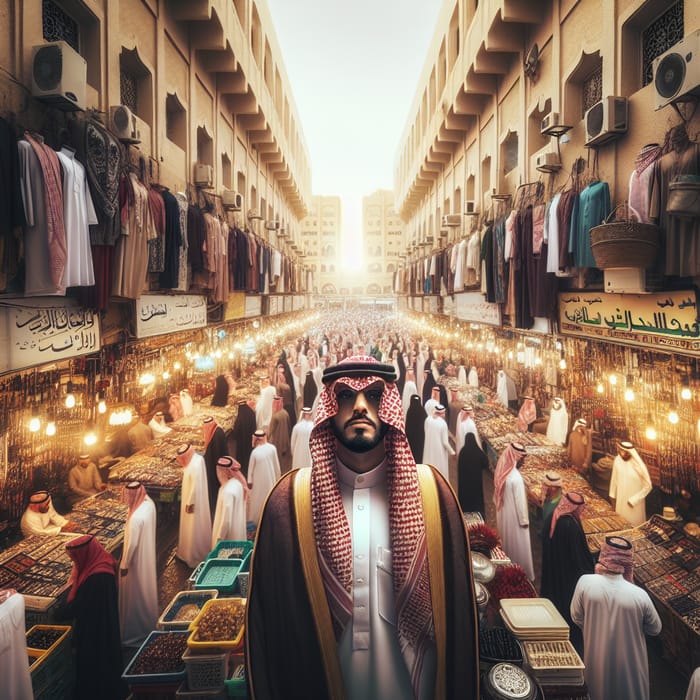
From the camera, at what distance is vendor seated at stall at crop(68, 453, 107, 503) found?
7109mm

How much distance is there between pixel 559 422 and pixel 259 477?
6.37 m

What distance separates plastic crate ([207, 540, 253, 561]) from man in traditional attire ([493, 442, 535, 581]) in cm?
327

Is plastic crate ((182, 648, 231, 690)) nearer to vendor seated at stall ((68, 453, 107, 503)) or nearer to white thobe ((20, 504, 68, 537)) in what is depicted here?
white thobe ((20, 504, 68, 537))

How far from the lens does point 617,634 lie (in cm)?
355

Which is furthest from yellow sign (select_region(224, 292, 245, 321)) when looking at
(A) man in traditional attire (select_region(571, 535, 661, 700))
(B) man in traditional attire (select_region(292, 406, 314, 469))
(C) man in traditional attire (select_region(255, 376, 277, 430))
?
(A) man in traditional attire (select_region(571, 535, 661, 700))

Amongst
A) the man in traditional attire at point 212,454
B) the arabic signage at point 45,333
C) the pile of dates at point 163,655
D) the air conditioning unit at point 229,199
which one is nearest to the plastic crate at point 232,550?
the pile of dates at point 163,655

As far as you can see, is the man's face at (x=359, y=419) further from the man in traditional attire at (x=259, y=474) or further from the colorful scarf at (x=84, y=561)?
the man in traditional attire at (x=259, y=474)

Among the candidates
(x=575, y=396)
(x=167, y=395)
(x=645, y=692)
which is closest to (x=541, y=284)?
(x=575, y=396)

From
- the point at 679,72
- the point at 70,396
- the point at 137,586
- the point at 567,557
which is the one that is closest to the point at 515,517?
the point at 567,557

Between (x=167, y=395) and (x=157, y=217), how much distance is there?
21.0 feet

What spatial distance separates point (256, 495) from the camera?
662 cm

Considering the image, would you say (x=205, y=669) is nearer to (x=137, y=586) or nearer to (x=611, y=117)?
(x=137, y=586)

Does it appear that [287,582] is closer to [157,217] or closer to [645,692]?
[645,692]

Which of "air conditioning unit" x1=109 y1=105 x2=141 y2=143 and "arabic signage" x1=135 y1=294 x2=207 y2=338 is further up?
"air conditioning unit" x1=109 y1=105 x2=141 y2=143
